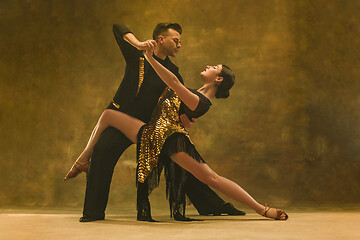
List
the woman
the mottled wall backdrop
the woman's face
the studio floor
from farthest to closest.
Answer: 1. the mottled wall backdrop
2. the woman's face
3. the woman
4. the studio floor

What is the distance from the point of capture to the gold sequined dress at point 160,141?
3379mm

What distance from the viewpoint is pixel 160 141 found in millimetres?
3369

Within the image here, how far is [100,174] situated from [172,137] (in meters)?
0.56

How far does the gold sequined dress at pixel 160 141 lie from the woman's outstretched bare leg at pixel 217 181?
0.04 metres

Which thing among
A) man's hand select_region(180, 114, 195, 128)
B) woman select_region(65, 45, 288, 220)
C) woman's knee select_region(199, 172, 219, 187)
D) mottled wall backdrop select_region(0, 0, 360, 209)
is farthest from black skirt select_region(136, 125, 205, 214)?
mottled wall backdrop select_region(0, 0, 360, 209)

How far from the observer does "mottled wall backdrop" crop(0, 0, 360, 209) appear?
500 cm

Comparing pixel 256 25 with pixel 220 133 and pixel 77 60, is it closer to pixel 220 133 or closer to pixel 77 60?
pixel 220 133

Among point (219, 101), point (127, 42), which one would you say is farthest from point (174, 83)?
point (219, 101)

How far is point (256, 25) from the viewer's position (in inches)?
202

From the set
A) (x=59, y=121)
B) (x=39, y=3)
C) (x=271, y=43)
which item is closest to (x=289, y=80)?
(x=271, y=43)

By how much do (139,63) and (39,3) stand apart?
2.15 m

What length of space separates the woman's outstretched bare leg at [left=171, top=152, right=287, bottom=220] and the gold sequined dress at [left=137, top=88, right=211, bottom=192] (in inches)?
1.7

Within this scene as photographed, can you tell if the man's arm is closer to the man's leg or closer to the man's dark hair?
the man's dark hair

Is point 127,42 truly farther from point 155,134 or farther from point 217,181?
point 217,181
